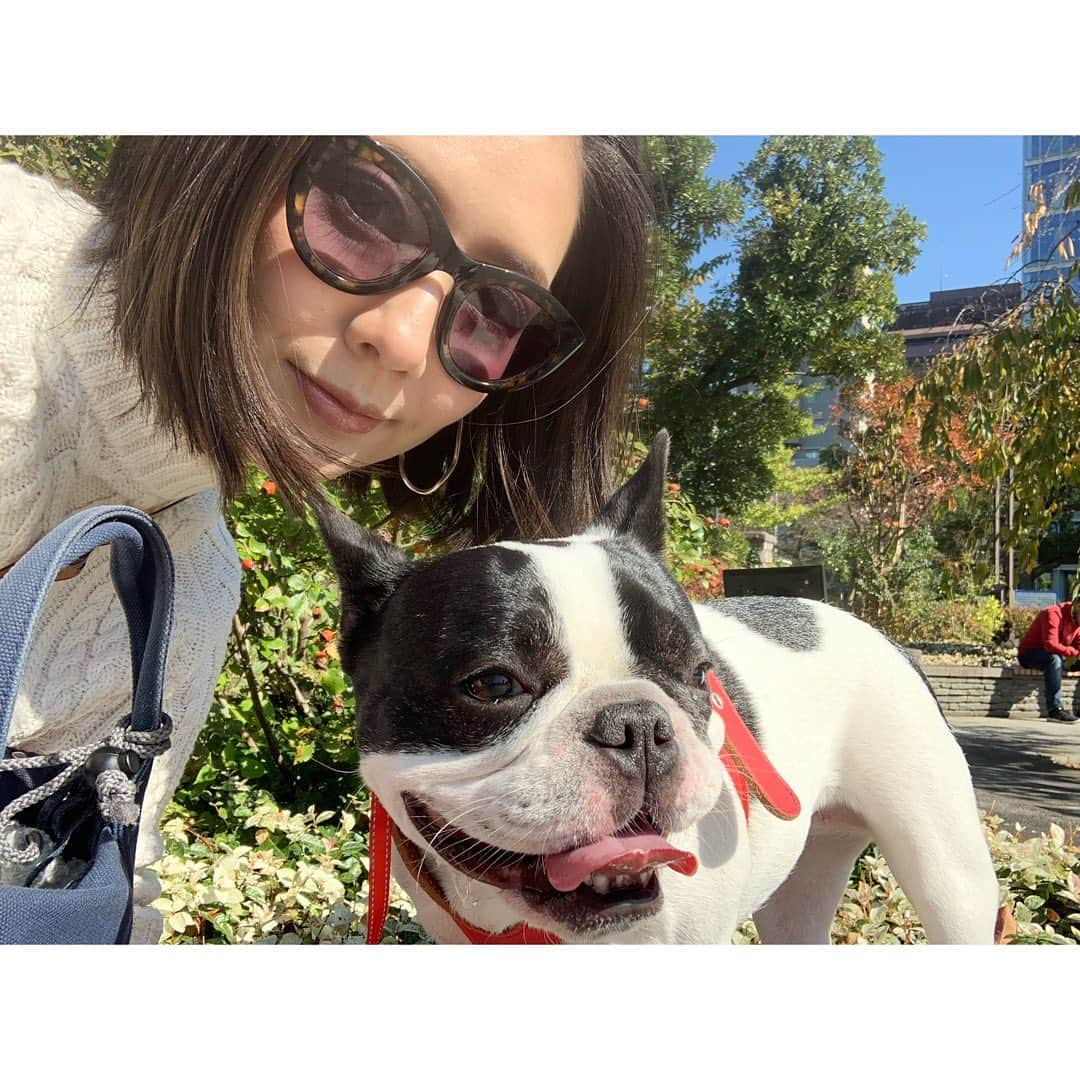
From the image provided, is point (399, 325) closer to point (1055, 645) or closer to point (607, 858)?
point (607, 858)

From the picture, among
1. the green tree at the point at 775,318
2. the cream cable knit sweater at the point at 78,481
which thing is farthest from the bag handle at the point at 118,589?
the green tree at the point at 775,318

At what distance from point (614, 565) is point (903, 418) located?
0.54 meters

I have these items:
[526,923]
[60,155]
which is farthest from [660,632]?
[60,155]

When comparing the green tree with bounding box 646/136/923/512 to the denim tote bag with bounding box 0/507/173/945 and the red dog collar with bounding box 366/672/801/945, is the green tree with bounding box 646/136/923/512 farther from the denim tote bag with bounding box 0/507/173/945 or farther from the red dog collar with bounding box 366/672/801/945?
the denim tote bag with bounding box 0/507/173/945

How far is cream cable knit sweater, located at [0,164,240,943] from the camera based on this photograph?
117 cm

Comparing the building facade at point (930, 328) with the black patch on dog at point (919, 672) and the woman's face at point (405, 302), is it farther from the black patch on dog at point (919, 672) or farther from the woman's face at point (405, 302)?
the woman's face at point (405, 302)

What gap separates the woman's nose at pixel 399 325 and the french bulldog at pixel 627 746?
23cm

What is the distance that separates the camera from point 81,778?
3.18 ft

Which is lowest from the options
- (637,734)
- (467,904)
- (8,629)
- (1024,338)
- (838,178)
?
(467,904)

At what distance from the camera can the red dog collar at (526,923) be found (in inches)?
43.7
